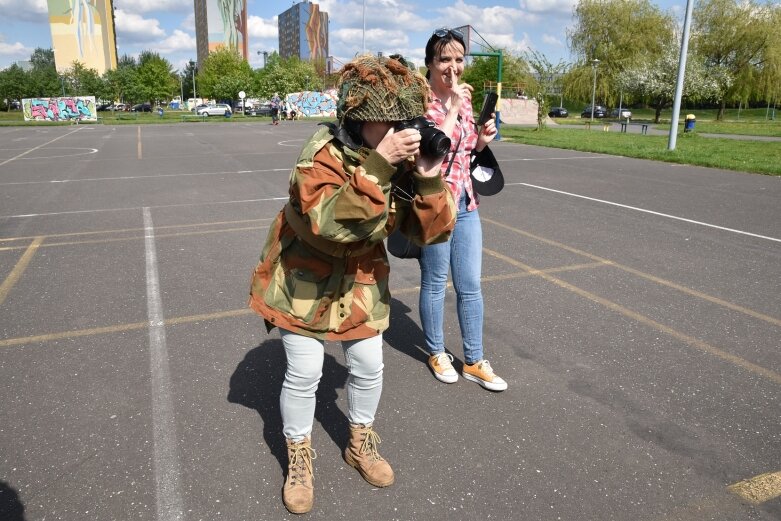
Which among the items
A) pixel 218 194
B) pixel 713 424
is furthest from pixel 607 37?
pixel 713 424

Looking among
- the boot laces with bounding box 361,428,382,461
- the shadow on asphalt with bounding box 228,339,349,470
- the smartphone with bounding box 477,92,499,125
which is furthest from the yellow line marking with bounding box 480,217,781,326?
the boot laces with bounding box 361,428,382,461

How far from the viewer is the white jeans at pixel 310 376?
7.37 ft

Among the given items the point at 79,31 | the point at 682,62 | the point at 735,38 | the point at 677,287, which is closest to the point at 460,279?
the point at 677,287

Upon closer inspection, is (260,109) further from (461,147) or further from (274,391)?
(461,147)

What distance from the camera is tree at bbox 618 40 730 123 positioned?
42031 mm

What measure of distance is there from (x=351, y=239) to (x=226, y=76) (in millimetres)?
74128

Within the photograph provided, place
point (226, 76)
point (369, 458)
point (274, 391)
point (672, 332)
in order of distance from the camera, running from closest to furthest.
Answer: point (369, 458) < point (274, 391) < point (672, 332) < point (226, 76)

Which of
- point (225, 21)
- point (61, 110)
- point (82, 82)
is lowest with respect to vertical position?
point (61, 110)

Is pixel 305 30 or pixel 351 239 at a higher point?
pixel 305 30

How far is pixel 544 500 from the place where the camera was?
7.98 feet

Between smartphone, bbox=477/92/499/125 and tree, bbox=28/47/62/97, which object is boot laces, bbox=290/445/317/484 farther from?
tree, bbox=28/47/62/97

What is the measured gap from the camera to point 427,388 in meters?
3.39

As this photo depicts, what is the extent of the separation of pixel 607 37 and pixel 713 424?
51791mm

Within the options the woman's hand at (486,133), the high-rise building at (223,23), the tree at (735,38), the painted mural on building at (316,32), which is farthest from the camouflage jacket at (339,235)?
the painted mural on building at (316,32)
